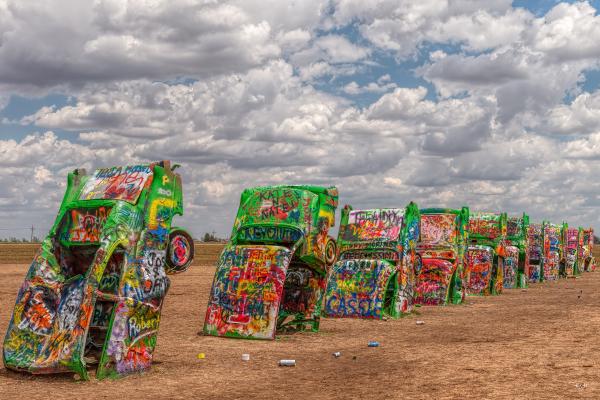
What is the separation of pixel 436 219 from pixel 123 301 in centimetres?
1518

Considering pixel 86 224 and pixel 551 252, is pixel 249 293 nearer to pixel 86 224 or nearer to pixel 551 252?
pixel 86 224

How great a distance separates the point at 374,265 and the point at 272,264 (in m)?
4.43

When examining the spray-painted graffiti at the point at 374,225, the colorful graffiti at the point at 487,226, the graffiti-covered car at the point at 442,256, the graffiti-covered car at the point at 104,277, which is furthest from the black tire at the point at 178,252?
the colorful graffiti at the point at 487,226

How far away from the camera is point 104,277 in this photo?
35.4ft

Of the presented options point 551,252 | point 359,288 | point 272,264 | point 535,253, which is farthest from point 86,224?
point 551,252

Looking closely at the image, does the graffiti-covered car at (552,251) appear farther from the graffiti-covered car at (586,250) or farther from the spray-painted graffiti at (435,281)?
the spray-painted graffiti at (435,281)

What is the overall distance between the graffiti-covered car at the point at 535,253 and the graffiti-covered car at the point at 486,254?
718cm

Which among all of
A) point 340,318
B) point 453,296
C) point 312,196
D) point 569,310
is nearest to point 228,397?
point 312,196

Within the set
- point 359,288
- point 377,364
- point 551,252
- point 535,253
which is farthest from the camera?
point 551,252

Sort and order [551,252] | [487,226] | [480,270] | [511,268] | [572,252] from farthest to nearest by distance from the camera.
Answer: [572,252] < [551,252] < [511,268] < [487,226] < [480,270]

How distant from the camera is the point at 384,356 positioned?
12281mm

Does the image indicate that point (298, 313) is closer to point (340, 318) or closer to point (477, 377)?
point (340, 318)

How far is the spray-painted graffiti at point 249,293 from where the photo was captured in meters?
14.0

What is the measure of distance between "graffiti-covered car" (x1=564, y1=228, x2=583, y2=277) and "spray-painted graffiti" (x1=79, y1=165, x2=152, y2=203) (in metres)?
35.8
